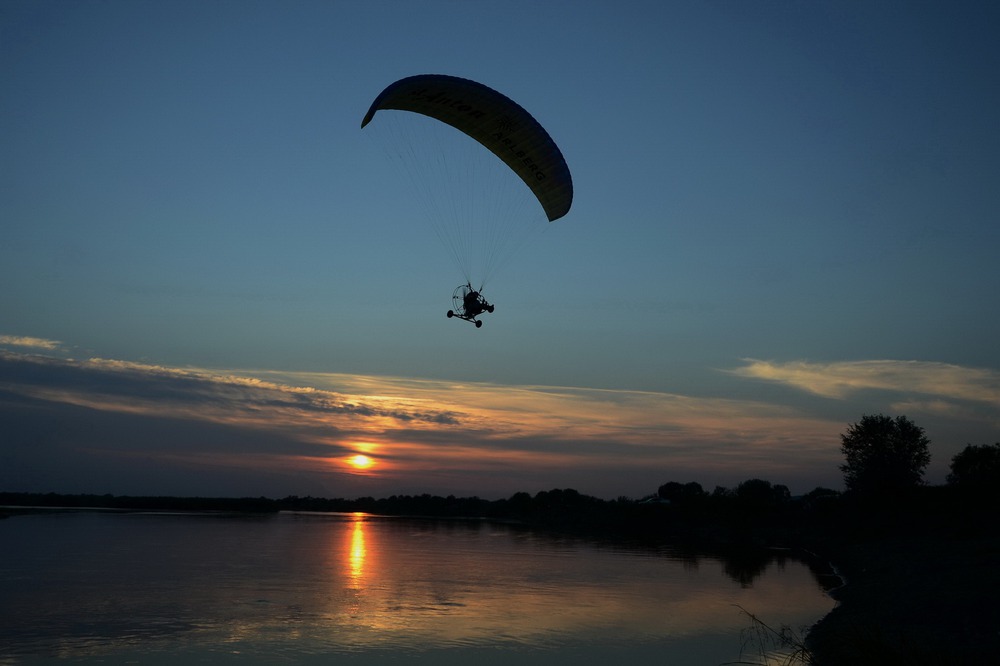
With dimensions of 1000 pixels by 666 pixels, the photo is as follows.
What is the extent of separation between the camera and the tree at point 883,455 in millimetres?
69875

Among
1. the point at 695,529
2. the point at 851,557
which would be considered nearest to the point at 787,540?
the point at 695,529

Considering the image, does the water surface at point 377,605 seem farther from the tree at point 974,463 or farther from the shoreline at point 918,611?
the tree at point 974,463

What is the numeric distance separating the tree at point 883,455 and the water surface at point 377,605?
3025cm

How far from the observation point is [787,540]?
62.0 meters

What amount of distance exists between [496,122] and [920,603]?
1876 cm

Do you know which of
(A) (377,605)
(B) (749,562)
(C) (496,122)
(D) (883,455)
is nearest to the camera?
(C) (496,122)

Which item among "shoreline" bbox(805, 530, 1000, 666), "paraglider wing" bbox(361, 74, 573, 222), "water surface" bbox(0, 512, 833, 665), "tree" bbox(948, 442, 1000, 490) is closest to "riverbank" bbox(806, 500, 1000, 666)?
"shoreline" bbox(805, 530, 1000, 666)

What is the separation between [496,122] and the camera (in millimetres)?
23281

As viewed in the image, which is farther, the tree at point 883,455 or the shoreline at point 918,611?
the tree at point 883,455

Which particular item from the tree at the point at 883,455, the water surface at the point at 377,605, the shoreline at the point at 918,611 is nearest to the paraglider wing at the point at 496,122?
the water surface at the point at 377,605

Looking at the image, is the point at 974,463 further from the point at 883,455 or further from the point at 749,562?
the point at 749,562

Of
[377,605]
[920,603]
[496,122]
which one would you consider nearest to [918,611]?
[920,603]

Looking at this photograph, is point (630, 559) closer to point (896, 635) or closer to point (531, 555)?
point (531, 555)

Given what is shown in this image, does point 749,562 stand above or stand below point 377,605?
below
